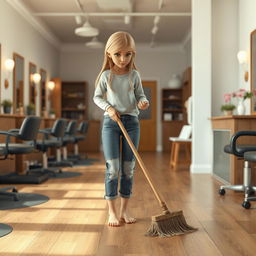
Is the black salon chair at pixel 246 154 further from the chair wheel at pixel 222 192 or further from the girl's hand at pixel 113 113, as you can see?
the girl's hand at pixel 113 113

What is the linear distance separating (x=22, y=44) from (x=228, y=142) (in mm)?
4759

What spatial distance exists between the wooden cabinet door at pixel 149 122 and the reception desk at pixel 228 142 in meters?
5.93

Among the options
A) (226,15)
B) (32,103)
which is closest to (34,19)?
(32,103)

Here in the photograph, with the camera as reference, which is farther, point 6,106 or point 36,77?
point 36,77

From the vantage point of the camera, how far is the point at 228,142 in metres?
4.66

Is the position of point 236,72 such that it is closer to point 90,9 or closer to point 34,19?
point 90,9

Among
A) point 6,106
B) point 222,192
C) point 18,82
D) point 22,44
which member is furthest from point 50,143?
point 22,44

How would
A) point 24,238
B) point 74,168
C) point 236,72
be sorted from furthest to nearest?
1. point 74,168
2. point 236,72
3. point 24,238

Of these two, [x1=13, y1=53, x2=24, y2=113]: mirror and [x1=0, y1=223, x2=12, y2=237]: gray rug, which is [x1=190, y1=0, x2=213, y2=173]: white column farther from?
[x1=0, y1=223, x2=12, y2=237]: gray rug

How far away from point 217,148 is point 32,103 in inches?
176

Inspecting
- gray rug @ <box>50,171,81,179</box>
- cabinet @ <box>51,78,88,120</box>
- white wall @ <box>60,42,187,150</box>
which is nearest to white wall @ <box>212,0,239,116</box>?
gray rug @ <box>50,171,81,179</box>

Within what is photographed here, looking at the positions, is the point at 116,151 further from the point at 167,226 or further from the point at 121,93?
the point at 167,226

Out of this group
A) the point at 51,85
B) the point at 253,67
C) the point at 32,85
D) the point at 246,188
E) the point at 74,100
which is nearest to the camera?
the point at 246,188

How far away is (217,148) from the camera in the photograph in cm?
534
